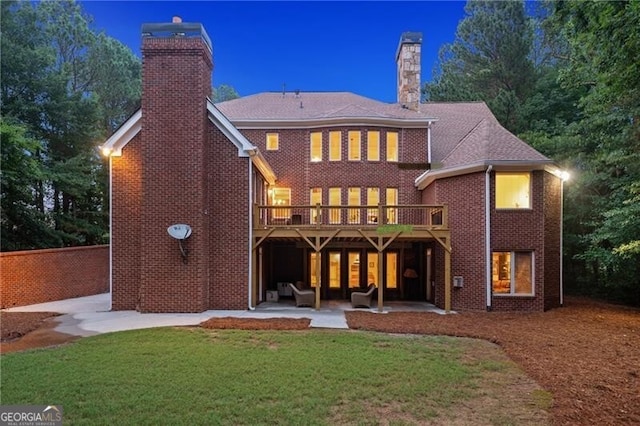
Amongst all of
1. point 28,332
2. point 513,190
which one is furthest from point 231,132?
point 513,190

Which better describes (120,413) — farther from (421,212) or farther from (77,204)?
(77,204)

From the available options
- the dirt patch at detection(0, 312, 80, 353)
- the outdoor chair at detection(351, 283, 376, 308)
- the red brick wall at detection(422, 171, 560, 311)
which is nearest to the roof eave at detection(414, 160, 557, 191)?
the red brick wall at detection(422, 171, 560, 311)

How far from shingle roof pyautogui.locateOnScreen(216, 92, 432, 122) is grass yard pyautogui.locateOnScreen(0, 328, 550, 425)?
10611 millimetres

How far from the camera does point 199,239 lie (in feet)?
36.9

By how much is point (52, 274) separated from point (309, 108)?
12.4 meters

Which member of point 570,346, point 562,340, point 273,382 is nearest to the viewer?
point 273,382

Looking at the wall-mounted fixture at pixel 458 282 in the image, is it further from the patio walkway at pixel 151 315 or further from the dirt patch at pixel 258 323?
the dirt patch at pixel 258 323

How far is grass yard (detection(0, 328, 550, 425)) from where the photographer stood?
14.9 feet

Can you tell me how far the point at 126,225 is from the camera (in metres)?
11.7

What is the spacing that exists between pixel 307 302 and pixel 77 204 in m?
15.2

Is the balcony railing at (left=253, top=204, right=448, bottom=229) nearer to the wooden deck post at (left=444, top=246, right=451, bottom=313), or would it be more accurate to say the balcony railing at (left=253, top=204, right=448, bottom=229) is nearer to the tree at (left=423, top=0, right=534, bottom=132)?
the wooden deck post at (left=444, top=246, right=451, bottom=313)

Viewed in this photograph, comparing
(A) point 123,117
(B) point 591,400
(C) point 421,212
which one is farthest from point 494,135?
(A) point 123,117

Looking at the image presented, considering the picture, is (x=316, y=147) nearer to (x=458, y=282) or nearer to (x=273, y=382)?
(x=458, y=282)

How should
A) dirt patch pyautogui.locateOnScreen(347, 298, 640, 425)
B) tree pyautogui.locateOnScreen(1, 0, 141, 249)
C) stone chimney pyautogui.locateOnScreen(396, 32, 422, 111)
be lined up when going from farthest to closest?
tree pyautogui.locateOnScreen(1, 0, 141, 249) < stone chimney pyautogui.locateOnScreen(396, 32, 422, 111) < dirt patch pyautogui.locateOnScreen(347, 298, 640, 425)
